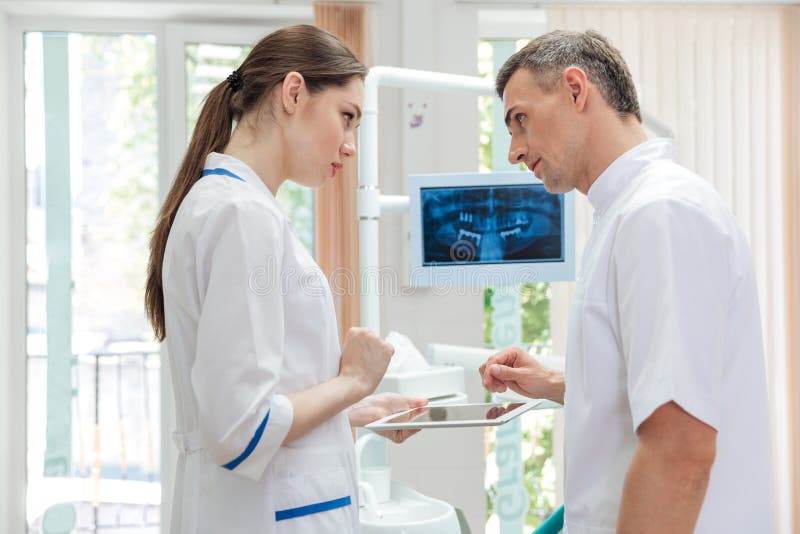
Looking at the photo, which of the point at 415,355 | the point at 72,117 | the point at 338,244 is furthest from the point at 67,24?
the point at 415,355

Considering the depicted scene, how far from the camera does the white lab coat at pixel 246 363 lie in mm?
1029

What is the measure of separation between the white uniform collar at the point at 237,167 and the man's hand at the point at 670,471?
65 cm

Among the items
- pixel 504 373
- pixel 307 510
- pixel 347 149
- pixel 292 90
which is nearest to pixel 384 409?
pixel 504 373

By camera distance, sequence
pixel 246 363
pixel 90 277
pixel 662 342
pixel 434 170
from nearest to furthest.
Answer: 1. pixel 662 342
2. pixel 246 363
3. pixel 434 170
4. pixel 90 277

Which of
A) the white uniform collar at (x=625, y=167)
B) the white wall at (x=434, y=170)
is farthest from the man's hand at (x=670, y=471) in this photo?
the white wall at (x=434, y=170)

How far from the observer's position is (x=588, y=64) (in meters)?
1.15

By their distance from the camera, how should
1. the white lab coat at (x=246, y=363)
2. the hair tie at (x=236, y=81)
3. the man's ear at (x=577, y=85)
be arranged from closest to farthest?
the white lab coat at (x=246, y=363), the man's ear at (x=577, y=85), the hair tie at (x=236, y=81)

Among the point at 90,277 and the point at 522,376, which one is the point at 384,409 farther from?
the point at 90,277

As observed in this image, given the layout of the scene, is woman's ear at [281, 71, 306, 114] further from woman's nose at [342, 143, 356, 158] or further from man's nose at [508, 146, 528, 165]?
man's nose at [508, 146, 528, 165]

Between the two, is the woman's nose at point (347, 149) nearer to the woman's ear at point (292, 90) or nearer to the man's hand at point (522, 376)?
the woman's ear at point (292, 90)

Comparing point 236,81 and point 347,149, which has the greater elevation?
point 236,81

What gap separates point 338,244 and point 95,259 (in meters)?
1.08

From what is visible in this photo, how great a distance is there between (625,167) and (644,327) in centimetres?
28

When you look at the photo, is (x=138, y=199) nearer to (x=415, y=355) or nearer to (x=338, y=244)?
(x=338, y=244)
